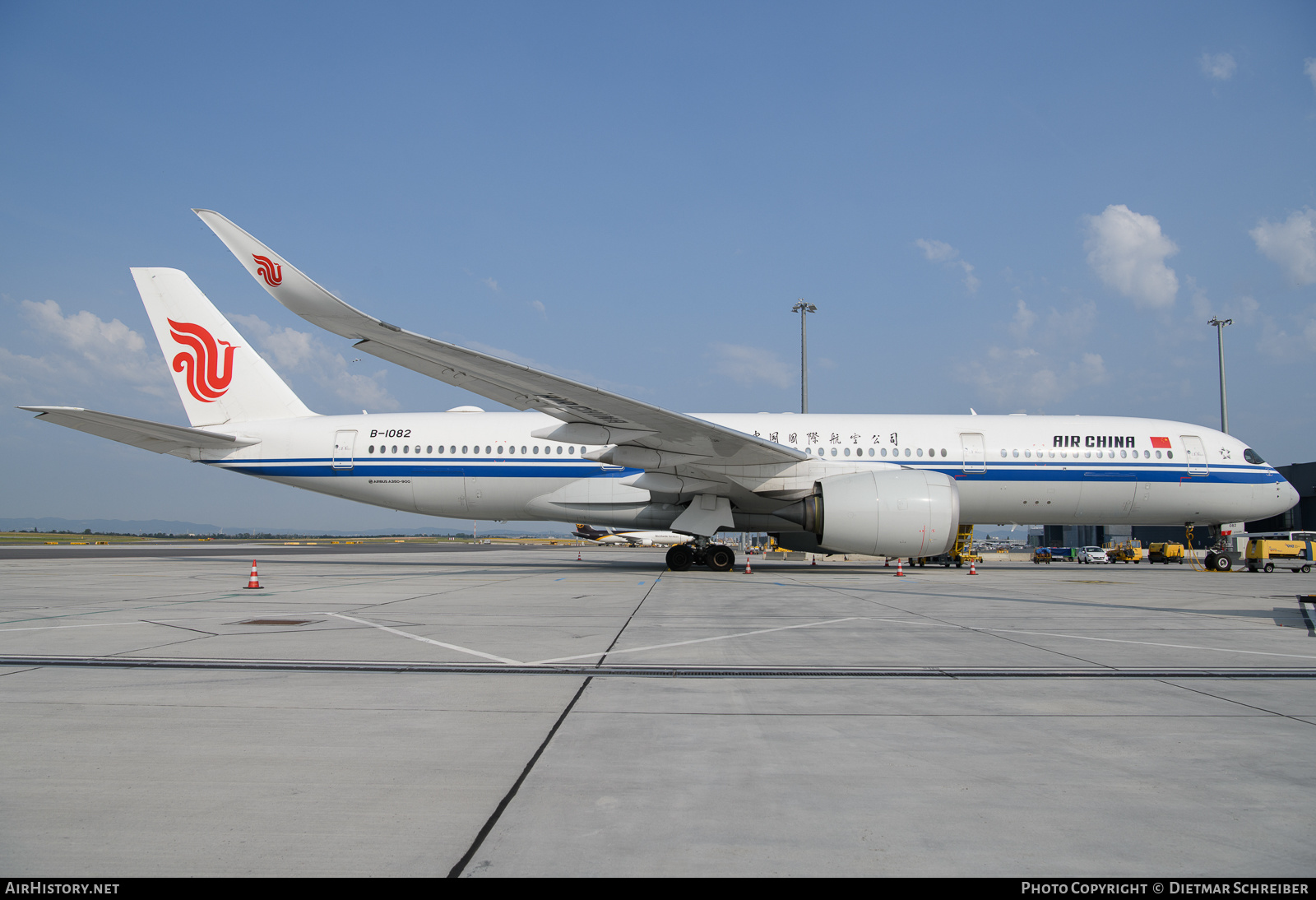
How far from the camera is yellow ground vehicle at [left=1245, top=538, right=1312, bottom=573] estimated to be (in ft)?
77.2

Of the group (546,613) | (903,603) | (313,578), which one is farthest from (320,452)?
(903,603)

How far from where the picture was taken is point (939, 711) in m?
4.21

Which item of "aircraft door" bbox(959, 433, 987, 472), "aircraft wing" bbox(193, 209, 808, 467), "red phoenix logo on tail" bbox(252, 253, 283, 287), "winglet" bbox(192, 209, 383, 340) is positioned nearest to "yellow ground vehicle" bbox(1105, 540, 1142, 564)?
"aircraft door" bbox(959, 433, 987, 472)

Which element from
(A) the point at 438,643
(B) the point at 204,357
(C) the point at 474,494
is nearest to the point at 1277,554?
(C) the point at 474,494

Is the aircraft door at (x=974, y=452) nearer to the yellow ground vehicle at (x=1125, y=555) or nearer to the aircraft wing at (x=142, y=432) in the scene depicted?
the aircraft wing at (x=142, y=432)

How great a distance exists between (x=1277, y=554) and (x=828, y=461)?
18.0 m

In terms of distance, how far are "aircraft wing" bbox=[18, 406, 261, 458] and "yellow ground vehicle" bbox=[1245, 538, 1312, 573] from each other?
97.3 ft

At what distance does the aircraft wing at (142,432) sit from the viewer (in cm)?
1539

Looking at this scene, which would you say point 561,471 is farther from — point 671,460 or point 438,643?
point 438,643

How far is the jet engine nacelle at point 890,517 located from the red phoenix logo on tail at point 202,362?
49.2 feet

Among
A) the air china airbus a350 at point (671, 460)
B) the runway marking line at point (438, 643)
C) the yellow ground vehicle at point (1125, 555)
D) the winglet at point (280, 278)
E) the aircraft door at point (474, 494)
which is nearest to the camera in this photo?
the runway marking line at point (438, 643)

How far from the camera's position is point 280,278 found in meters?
10.4

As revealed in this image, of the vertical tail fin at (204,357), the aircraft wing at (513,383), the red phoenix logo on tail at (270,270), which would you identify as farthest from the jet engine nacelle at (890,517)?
the vertical tail fin at (204,357)

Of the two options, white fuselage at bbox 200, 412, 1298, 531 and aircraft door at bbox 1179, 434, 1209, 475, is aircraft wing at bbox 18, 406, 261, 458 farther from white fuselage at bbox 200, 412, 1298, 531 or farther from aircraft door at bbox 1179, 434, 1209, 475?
aircraft door at bbox 1179, 434, 1209, 475
